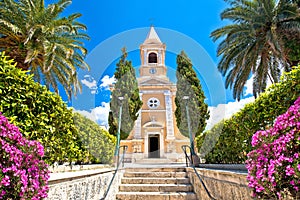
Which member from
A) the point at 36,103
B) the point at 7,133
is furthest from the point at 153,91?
the point at 7,133

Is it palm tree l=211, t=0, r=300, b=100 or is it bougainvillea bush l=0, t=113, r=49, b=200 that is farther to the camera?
palm tree l=211, t=0, r=300, b=100

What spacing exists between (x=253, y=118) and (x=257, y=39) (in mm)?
6062

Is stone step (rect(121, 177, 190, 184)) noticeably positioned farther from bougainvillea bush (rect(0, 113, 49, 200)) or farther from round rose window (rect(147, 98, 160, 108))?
round rose window (rect(147, 98, 160, 108))

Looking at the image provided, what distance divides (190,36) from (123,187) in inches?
211

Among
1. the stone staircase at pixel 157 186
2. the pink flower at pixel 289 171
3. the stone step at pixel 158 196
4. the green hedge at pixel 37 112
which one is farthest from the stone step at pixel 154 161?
the pink flower at pixel 289 171

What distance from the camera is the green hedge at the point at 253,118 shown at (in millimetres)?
3688

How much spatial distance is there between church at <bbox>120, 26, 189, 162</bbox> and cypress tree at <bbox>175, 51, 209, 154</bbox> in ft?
7.47

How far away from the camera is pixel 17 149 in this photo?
2.11 metres

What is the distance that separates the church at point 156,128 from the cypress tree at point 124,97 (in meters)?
3.57

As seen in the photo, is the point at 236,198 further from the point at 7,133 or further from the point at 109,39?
the point at 109,39

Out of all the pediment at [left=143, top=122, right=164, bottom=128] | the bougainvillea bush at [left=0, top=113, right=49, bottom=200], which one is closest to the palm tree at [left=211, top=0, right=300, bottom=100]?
the bougainvillea bush at [left=0, top=113, right=49, bottom=200]

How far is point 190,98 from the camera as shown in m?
16.3

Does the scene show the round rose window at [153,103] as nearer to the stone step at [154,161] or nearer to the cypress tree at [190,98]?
the cypress tree at [190,98]

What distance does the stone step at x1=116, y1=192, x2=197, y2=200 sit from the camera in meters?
4.95
